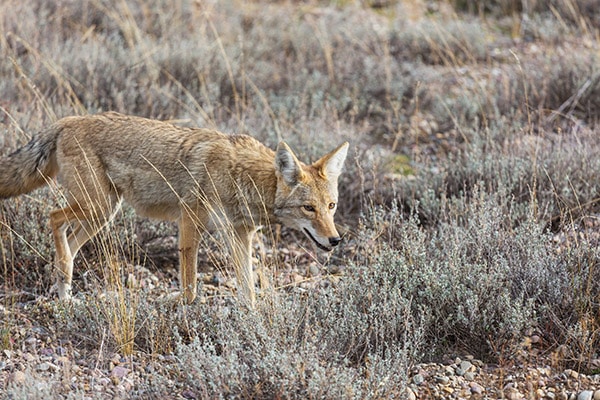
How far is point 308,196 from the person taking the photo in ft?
16.9

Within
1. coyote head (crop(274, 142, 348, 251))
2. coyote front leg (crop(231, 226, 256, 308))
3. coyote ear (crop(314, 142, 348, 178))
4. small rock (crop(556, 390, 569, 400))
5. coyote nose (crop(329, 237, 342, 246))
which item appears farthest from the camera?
coyote ear (crop(314, 142, 348, 178))

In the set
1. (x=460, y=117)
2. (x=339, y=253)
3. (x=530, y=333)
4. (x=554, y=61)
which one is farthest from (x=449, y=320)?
(x=554, y=61)

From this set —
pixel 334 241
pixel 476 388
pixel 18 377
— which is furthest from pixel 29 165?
pixel 476 388

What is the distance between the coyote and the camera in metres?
5.31

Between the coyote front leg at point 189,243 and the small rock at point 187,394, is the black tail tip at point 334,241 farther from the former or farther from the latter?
the small rock at point 187,394

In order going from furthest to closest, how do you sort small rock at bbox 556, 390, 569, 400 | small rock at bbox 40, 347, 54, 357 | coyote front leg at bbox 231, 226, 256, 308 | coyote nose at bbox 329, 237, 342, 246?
coyote nose at bbox 329, 237, 342, 246, coyote front leg at bbox 231, 226, 256, 308, small rock at bbox 40, 347, 54, 357, small rock at bbox 556, 390, 569, 400

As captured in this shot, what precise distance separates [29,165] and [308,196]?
2126 millimetres

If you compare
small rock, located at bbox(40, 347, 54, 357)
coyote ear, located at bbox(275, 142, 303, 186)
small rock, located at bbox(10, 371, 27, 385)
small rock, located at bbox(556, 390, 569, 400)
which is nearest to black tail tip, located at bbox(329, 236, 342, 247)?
coyote ear, located at bbox(275, 142, 303, 186)

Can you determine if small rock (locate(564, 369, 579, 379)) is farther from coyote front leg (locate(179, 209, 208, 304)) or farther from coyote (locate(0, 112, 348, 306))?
coyote front leg (locate(179, 209, 208, 304))

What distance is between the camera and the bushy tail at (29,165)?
5.54 meters

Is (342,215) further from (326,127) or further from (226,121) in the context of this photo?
(226,121)

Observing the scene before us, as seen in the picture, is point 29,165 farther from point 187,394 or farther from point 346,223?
point 346,223

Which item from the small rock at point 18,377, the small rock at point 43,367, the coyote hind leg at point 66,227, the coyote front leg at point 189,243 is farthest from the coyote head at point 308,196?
the small rock at point 18,377

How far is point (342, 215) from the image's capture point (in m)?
6.99
